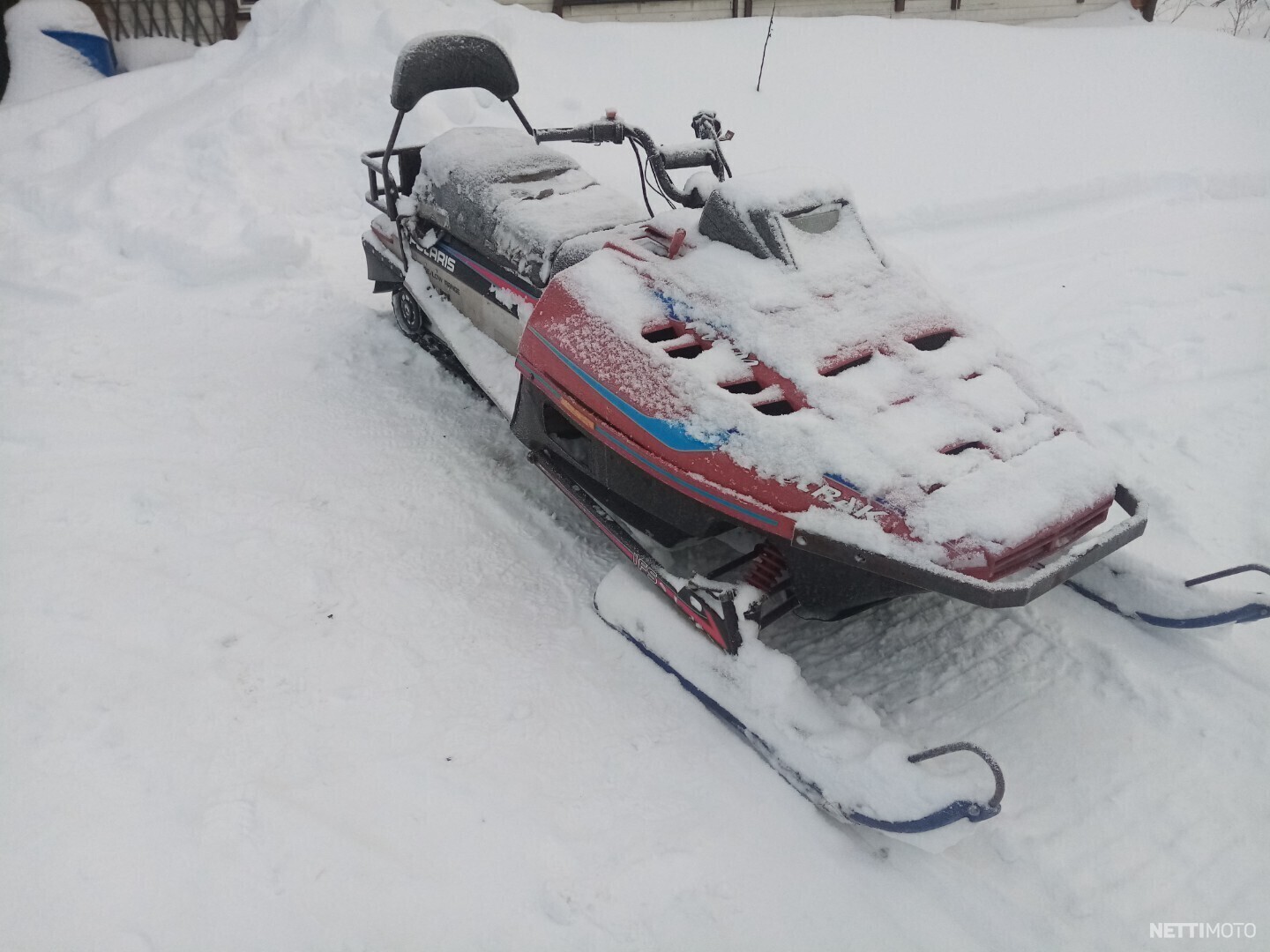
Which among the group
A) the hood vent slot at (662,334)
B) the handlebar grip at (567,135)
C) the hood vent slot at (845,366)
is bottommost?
the hood vent slot at (662,334)

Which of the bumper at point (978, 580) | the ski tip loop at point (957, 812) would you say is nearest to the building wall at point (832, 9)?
the bumper at point (978, 580)

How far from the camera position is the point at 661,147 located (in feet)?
10.6

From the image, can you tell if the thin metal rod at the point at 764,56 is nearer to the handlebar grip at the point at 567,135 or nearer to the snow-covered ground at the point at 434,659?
the snow-covered ground at the point at 434,659

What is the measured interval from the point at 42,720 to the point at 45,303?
2.72 metres

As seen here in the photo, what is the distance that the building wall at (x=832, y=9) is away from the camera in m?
8.30

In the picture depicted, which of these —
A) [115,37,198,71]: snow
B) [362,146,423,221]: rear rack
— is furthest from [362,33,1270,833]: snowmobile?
[115,37,198,71]: snow

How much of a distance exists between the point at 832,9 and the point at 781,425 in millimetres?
8215

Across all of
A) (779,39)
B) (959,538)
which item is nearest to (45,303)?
(959,538)

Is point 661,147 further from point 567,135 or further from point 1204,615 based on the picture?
point 1204,615

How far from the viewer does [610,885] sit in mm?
1935

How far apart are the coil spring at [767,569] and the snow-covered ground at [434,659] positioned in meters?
0.31

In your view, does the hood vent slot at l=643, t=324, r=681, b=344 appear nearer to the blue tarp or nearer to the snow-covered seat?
the snow-covered seat

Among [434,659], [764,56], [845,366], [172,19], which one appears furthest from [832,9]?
[434,659]

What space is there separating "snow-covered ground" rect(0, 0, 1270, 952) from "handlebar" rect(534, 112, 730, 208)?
88 cm
